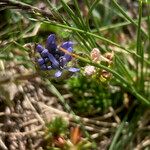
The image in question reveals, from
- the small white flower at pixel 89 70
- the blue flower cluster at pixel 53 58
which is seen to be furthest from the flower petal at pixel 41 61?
the small white flower at pixel 89 70

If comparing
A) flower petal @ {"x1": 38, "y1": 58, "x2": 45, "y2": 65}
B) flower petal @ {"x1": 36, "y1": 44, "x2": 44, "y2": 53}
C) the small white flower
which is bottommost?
the small white flower

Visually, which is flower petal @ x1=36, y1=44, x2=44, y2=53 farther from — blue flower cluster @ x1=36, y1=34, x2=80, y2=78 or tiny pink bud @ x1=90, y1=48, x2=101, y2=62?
tiny pink bud @ x1=90, y1=48, x2=101, y2=62

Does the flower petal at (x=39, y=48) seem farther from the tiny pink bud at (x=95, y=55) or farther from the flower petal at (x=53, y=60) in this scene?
the tiny pink bud at (x=95, y=55)

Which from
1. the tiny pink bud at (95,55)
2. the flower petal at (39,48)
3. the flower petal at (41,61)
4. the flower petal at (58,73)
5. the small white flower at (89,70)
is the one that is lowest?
the small white flower at (89,70)

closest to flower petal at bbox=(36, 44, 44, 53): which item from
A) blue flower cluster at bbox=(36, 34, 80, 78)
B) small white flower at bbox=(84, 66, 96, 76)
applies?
blue flower cluster at bbox=(36, 34, 80, 78)

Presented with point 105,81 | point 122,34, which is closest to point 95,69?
point 105,81

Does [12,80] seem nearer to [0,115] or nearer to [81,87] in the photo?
[0,115]

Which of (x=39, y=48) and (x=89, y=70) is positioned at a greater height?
(x=39, y=48)

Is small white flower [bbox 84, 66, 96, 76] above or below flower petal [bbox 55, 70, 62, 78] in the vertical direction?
below
